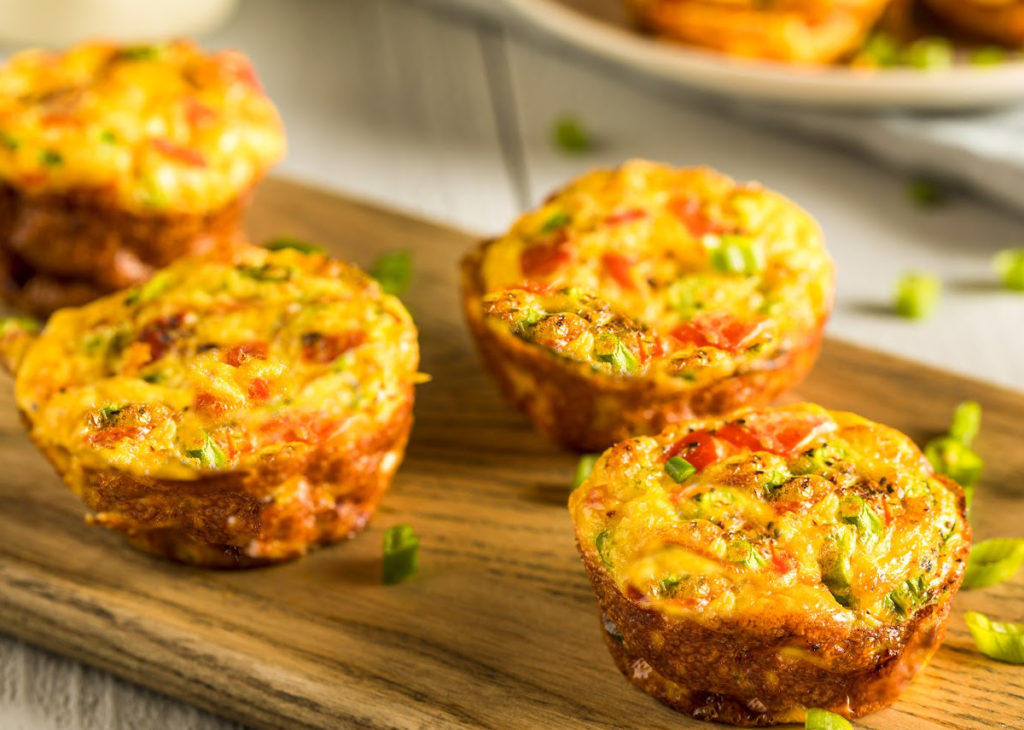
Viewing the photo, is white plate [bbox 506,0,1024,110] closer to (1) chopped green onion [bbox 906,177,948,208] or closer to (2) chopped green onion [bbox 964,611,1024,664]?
(1) chopped green onion [bbox 906,177,948,208]

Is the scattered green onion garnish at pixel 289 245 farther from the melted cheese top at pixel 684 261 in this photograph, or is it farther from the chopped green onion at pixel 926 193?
the chopped green onion at pixel 926 193

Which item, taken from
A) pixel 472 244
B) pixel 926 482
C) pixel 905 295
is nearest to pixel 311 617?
pixel 926 482

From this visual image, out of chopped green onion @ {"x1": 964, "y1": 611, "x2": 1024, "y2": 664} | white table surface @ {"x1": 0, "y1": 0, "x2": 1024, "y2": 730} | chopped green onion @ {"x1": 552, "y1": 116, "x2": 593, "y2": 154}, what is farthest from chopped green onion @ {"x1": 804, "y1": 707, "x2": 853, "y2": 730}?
chopped green onion @ {"x1": 552, "y1": 116, "x2": 593, "y2": 154}

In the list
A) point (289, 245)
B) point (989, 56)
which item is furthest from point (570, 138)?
point (289, 245)

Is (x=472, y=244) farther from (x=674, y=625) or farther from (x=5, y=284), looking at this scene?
(x=674, y=625)

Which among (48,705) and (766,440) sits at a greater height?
(766,440)

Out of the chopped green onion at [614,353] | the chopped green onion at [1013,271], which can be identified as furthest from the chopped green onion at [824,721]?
the chopped green onion at [1013,271]
